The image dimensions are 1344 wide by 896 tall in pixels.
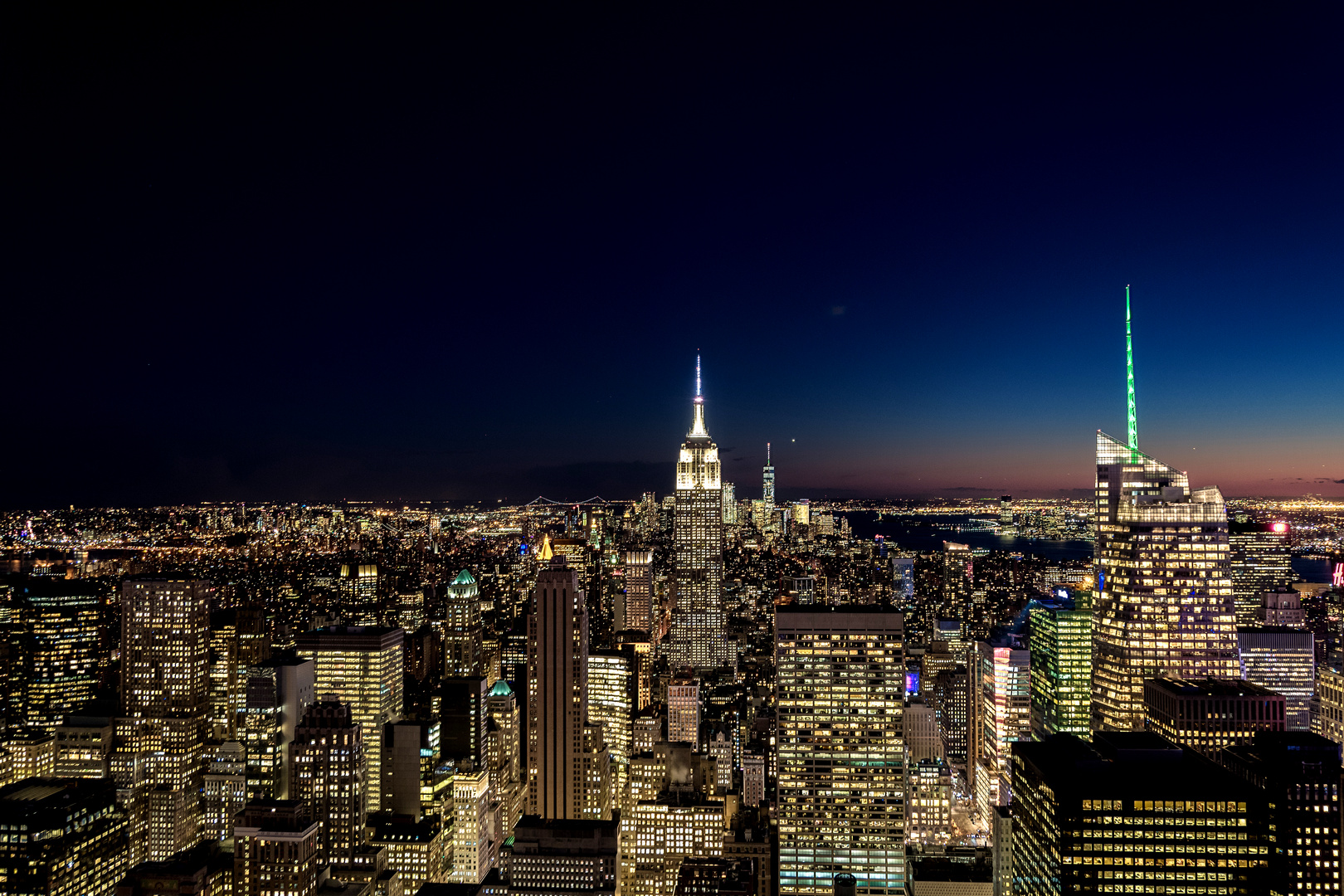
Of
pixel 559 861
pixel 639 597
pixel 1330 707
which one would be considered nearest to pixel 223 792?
pixel 559 861

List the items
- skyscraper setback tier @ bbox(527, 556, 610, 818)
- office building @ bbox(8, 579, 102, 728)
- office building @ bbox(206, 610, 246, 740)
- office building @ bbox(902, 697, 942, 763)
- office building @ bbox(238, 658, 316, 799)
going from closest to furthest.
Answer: office building @ bbox(238, 658, 316, 799)
skyscraper setback tier @ bbox(527, 556, 610, 818)
office building @ bbox(902, 697, 942, 763)
office building @ bbox(206, 610, 246, 740)
office building @ bbox(8, 579, 102, 728)

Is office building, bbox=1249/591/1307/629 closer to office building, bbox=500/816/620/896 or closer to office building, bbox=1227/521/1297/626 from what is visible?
office building, bbox=1227/521/1297/626

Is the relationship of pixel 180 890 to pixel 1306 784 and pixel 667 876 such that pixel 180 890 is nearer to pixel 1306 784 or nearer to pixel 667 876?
pixel 667 876

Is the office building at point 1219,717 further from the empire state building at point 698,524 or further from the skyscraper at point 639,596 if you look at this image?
the empire state building at point 698,524

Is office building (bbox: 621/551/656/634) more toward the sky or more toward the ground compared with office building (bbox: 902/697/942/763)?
more toward the sky

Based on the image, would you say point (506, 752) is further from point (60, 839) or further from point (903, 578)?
point (903, 578)

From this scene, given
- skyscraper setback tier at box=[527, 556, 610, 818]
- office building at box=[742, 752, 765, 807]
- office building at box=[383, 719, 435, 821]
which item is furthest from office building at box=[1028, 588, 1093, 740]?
office building at box=[383, 719, 435, 821]
